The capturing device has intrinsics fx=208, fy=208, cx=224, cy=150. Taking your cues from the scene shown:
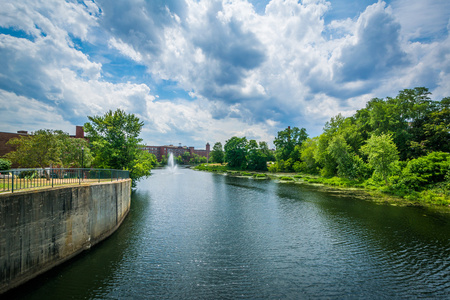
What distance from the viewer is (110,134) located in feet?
97.8

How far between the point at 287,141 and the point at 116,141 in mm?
70614

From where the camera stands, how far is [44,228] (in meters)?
9.37

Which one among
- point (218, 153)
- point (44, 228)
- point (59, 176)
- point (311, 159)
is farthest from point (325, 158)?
point (218, 153)

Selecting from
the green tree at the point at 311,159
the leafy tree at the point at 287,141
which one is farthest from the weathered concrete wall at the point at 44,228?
the leafy tree at the point at 287,141

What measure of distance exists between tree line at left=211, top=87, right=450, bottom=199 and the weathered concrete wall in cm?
3909

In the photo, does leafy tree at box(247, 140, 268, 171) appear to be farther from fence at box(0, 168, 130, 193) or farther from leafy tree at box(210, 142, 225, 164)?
fence at box(0, 168, 130, 193)

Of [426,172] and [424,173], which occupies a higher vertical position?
[426,172]

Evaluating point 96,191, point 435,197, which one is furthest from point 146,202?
point 435,197

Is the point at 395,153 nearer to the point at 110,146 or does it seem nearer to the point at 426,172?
the point at 426,172

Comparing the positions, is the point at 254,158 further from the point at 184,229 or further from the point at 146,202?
the point at 184,229

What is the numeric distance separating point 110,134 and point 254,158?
232 ft

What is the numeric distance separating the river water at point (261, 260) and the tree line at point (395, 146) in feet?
42.9

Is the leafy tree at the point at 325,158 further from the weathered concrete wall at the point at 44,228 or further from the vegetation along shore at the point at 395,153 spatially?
the weathered concrete wall at the point at 44,228

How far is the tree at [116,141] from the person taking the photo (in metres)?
29.0
